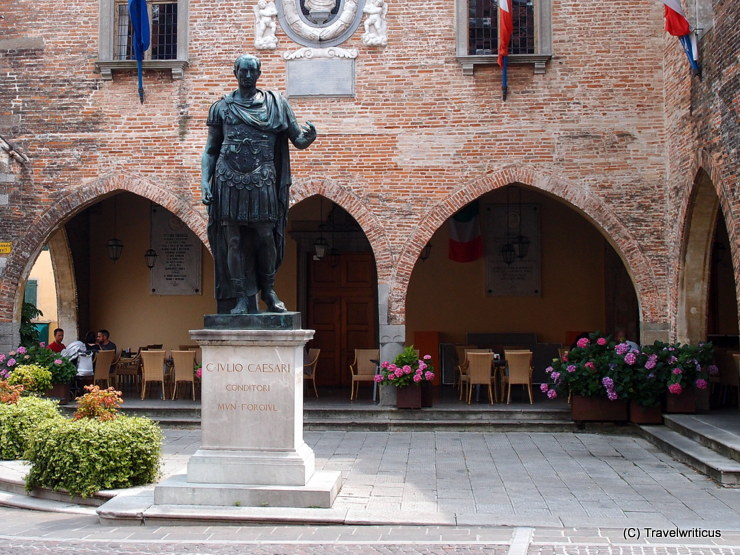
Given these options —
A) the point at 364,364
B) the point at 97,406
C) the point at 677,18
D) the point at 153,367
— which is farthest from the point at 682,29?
the point at 153,367

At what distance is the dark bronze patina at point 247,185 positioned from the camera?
668cm

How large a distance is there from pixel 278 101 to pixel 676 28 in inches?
216

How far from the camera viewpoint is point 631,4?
38.2 ft

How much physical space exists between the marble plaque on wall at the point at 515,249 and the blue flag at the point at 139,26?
612cm

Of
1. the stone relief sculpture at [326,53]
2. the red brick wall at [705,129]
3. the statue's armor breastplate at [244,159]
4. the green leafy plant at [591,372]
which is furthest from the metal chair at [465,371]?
the statue's armor breastplate at [244,159]

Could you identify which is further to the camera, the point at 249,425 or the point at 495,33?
the point at 495,33

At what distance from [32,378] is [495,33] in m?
7.94

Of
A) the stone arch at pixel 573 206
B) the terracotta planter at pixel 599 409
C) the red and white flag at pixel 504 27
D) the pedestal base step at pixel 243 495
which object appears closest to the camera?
the pedestal base step at pixel 243 495

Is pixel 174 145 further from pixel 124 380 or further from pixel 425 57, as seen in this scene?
pixel 124 380

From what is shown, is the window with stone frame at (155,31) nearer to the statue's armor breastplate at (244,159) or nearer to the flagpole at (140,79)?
the flagpole at (140,79)

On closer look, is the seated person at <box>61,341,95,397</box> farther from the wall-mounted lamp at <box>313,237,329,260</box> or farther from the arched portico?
the arched portico

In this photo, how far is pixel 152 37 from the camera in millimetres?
12602

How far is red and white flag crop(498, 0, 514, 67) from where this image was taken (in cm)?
1095

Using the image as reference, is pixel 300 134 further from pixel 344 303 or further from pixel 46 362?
pixel 344 303
